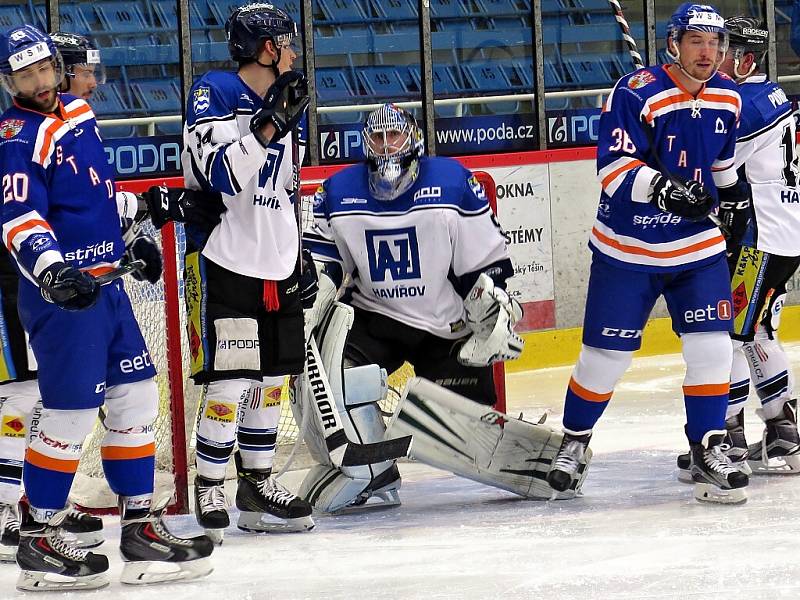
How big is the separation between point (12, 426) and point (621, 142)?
64.1 inches

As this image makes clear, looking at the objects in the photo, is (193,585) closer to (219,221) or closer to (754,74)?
(219,221)

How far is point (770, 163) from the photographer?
4414 mm

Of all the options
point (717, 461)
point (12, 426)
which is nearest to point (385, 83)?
point (717, 461)

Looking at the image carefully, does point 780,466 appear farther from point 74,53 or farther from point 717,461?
point 74,53

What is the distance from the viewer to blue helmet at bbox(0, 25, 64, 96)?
3193 millimetres

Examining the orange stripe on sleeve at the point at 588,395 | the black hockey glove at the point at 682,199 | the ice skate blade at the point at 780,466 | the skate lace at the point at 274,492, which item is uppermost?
the black hockey glove at the point at 682,199

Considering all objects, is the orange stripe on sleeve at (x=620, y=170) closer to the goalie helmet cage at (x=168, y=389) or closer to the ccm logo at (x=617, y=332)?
the ccm logo at (x=617, y=332)

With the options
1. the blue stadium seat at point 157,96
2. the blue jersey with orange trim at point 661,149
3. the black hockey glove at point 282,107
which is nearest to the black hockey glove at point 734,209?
the blue jersey with orange trim at point 661,149

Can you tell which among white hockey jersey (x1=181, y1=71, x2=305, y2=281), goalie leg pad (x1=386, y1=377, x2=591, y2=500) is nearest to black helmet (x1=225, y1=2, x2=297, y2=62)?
white hockey jersey (x1=181, y1=71, x2=305, y2=281)

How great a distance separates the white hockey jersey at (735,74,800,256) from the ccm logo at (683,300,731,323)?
47 cm

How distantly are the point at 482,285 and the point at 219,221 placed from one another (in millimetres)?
742

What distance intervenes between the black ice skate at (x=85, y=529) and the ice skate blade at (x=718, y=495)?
149 centimetres

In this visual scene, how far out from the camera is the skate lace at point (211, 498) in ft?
12.2

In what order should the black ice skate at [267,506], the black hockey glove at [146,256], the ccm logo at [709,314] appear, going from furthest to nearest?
1. the ccm logo at [709,314]
2. the black ice skate at [267,506]
3. the black hockey glove at [146,256]
